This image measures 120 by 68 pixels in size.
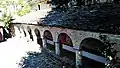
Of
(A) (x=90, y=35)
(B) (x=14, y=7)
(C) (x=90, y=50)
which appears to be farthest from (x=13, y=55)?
(B) (x=14, y=7)

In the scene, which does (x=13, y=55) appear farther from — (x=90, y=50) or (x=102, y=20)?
(x=102, y=20)

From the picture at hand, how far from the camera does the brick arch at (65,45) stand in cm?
1673

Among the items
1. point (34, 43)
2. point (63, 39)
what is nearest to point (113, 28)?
point (63, 39)

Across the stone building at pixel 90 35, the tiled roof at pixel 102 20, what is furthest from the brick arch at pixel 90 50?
the tiled roof at pixel 102 20

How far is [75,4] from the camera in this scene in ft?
65.4

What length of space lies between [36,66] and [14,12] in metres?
18.9

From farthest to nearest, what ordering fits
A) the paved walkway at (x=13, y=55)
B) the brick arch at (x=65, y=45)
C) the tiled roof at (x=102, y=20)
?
the paved walkway at (x=13, y=55)
the brick arch at (x=65, y=45)
the tiled roof at (x=102, y=20)

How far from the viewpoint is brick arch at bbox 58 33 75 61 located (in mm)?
16734

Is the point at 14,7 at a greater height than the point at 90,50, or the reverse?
the point at 14,7

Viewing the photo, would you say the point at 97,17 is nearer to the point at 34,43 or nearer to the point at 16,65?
the point at 16,65

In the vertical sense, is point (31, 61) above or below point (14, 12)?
below

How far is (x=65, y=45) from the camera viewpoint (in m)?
16.8

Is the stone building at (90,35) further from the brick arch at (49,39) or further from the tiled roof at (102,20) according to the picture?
the brick arch at (49,39)

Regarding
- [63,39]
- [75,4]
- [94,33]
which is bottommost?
[63,39]
